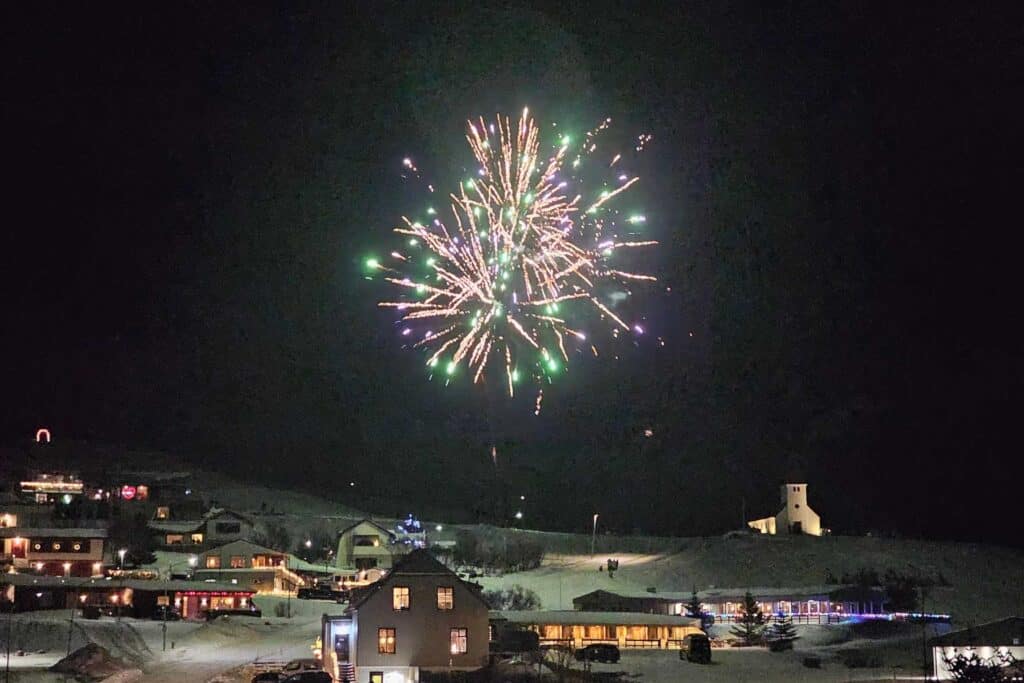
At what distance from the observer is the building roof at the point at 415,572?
103ft

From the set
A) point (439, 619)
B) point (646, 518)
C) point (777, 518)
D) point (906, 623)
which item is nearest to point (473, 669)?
point (439, 619)

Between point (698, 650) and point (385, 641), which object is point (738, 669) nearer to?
point (698, 650)

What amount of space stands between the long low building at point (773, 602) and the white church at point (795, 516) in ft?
65.0

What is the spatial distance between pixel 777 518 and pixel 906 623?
27466mm

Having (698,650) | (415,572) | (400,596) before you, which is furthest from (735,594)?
(400,596)

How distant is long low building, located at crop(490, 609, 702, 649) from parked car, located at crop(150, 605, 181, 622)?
1189cm

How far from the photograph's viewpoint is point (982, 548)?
6738cm

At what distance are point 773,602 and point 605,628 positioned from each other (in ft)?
38.8

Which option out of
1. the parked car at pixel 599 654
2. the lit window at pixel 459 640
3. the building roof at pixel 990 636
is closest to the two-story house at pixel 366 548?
the parked car at pixel 599 654

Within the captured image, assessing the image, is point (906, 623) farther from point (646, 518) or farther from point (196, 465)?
point (196, 465)

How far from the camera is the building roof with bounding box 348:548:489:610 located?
31.5 m

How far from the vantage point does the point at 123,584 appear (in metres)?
48.0

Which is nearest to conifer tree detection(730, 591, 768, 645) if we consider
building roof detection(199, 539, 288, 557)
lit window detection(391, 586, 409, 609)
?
lit window detection(391, 586, 409, 609)

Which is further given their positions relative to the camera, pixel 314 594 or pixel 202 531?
pixel 202 531
